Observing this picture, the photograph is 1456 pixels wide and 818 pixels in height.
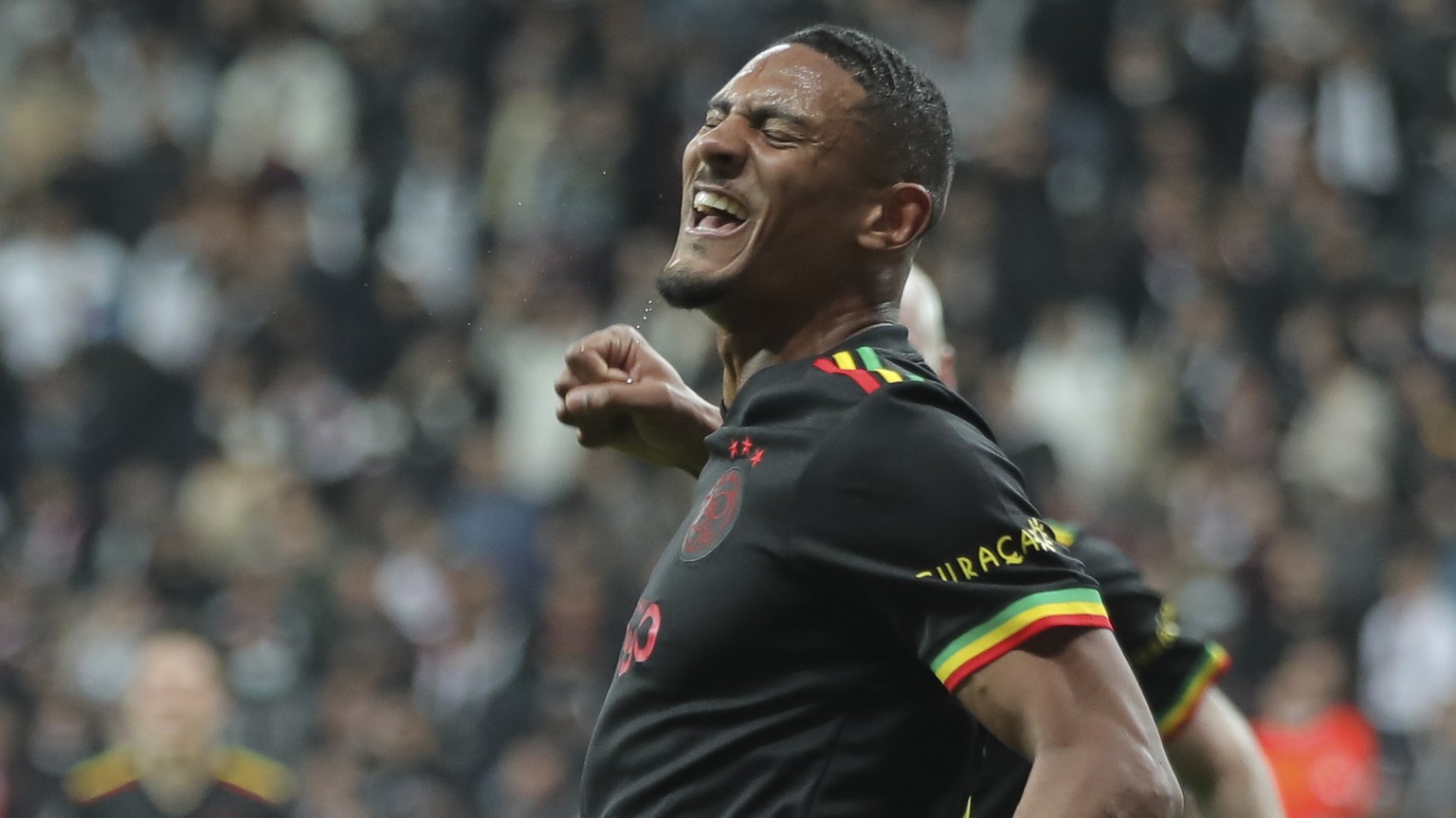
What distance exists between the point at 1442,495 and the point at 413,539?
5279 millimetres

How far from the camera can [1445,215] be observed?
11984 mm

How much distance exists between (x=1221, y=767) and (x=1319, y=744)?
18.5 feet

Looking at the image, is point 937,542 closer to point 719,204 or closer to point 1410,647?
point 719,204

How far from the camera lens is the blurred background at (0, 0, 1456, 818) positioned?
32.7 feet

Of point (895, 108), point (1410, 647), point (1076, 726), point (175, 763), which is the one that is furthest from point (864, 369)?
point (1410, 647)

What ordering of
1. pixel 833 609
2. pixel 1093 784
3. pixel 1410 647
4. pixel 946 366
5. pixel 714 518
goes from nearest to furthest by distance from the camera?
1. pixel 1093 784
2. pixel 833 609
3. pixel 714 518
4. pixel 946 366
5. pixel 1410 647

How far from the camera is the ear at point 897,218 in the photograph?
2926mm

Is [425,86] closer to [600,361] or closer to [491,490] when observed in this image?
[491,490]

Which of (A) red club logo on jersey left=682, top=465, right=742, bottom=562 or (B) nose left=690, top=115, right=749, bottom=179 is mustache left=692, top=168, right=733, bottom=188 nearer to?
(B) nose left=690, top=115, right=749, bottom=179

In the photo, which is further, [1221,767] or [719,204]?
[1221,767]

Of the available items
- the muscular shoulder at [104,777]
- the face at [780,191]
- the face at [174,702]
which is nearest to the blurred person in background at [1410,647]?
the face at [174,702]

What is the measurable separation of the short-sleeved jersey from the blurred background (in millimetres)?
1562

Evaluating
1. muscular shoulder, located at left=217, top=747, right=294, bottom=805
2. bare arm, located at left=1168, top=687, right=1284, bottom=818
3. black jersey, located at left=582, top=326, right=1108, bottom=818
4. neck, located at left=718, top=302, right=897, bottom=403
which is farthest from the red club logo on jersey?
muscular shoulder, located at left=217, top=747, right=294, bottom=805

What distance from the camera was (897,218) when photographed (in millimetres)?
2943
